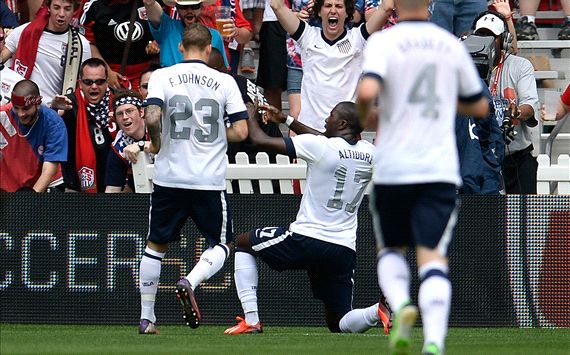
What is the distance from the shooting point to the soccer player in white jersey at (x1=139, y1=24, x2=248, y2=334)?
36.1 ft

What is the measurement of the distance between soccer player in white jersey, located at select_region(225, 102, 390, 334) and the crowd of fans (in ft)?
7.80

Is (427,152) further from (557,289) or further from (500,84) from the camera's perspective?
(500,84)

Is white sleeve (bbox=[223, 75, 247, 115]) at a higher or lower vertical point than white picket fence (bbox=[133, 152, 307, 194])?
higher

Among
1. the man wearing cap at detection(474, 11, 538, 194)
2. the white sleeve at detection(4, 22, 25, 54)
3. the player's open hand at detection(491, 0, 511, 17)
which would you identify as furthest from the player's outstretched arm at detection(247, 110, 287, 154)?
the white sleeve at detection(4, 22, 25, 54)

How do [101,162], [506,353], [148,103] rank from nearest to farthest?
[506,353], [148,103], [101,162]

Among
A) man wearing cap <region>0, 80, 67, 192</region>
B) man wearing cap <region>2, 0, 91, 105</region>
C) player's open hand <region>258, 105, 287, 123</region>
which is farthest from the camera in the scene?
man wearing cap <region>2, 0, 91, 105</region>

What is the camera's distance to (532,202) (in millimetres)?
12844

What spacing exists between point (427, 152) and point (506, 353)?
2483mm

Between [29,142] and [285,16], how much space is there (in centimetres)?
290

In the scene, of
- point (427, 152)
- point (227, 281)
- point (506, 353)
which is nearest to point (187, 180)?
point (227, 281)

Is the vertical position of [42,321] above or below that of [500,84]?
below

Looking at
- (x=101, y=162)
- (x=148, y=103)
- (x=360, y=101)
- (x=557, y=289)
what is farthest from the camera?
(x=101, y=162)

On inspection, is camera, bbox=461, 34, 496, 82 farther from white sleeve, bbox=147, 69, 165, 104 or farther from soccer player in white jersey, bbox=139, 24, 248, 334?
white sleeve, bbox=147, 69, 165, 104

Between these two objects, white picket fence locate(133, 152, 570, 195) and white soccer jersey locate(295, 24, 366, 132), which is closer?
white picket fence locate(133, 152, 570, 195)
